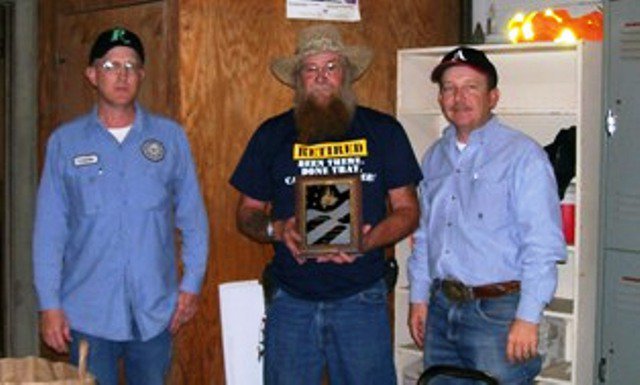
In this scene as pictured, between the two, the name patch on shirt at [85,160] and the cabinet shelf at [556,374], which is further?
the cabinet shelf at [556,374]

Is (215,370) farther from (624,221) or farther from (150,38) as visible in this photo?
(624,221)

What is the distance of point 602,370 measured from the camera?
4.43m

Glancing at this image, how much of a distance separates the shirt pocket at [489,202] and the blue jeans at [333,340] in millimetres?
486

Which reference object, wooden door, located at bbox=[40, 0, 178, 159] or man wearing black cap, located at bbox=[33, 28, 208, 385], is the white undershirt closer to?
man wearing black cap, located at bbox=[33, 28, 208, 385]

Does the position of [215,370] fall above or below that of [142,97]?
below

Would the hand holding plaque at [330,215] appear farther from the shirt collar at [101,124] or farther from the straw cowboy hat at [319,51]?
the shirt collar at [101,124]

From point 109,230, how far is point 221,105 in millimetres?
1029

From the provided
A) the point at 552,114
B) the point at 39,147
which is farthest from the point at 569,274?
the point at 39,147

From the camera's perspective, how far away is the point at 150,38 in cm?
439

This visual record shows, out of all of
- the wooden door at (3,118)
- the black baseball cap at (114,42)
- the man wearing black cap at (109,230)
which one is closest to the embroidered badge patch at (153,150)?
the man wearing black cap at (109,230)

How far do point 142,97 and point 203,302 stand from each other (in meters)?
1.00

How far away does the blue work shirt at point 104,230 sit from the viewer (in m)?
3.56

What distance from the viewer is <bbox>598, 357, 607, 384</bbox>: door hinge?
4418mm

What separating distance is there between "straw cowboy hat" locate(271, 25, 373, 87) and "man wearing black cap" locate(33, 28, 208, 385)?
65cm
